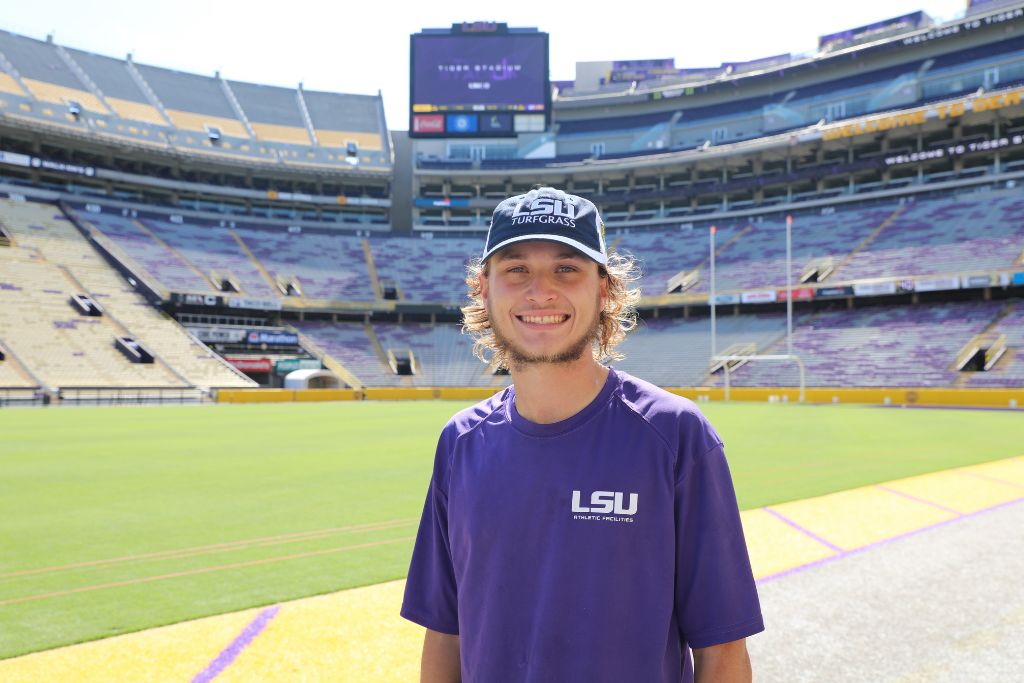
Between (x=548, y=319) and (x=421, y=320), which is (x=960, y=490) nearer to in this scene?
(x=548, y=319)

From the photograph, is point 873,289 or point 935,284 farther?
point 873,289

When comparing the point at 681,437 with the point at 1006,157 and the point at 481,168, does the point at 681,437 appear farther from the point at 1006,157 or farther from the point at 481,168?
the point at 481,168

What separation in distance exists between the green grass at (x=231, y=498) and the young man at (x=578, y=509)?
3228 mm

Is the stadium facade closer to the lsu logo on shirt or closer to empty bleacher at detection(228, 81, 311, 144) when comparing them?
empty bleacher at detection(228, 81, 311, 144)

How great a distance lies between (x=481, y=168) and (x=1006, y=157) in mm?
40759

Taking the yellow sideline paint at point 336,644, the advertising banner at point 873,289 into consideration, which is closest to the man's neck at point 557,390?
the yellow sideline paint at point 336,644

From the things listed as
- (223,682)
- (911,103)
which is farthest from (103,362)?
(911,103)

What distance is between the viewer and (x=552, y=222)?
197 cm

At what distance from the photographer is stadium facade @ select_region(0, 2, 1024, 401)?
136ft

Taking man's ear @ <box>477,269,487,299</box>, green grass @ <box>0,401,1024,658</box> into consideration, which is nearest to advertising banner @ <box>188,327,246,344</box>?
green grass @ <box>0,401,1024,658</box>

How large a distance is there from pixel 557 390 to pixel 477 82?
51.9 metres

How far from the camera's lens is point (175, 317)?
4828 cm

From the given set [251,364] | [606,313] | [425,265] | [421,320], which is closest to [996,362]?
[421,320]

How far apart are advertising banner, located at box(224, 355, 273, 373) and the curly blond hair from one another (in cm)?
4750
